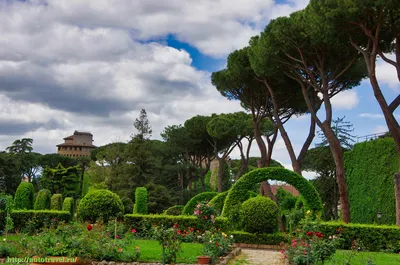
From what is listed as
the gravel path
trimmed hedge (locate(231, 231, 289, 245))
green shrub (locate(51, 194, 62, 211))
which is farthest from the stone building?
the gravel path

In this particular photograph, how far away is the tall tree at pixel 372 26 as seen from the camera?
14766mm

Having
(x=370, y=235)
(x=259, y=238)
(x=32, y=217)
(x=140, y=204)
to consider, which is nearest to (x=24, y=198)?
(x=32, y=217)

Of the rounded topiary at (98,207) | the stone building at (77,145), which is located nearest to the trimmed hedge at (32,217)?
the rounded topiary at (98,207)

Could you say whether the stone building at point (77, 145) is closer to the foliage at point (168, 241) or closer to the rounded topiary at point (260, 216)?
the rounded topiary at point (260, 216)

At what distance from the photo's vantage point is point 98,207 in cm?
1730

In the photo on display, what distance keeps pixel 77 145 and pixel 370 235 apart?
6565cm

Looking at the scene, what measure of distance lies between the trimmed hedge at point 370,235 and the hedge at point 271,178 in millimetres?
2305

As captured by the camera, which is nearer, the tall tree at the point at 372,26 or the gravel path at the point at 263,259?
the gravel path at the point at 263,259

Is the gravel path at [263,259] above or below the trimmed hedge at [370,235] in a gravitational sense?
below

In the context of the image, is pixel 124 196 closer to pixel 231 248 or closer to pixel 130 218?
pixel 130 218

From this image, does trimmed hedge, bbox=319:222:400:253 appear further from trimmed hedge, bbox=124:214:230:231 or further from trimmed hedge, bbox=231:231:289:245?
trimmed hedge, bbox=124:214:230:231

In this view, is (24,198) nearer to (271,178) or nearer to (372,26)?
(271,178)

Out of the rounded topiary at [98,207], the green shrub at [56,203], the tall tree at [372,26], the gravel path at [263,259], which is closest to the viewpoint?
the gravel path at [263,259]

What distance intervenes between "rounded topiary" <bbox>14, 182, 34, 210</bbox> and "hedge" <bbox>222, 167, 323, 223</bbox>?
9.37 meters
